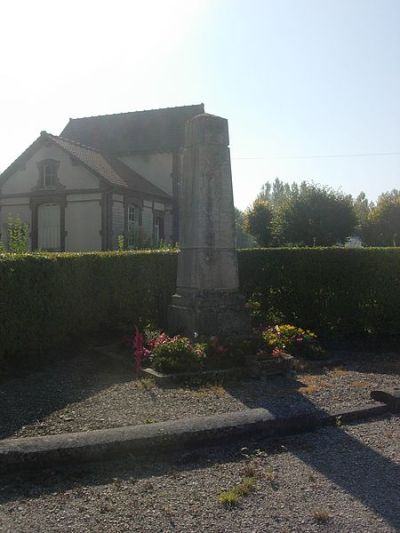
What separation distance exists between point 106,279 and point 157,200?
18194 mm

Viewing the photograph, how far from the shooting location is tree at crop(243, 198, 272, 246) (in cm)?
3556

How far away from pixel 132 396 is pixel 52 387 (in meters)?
1.06

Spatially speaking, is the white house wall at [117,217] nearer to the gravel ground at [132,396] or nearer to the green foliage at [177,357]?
the gravel ground at [132,396]

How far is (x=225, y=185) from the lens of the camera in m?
7.54

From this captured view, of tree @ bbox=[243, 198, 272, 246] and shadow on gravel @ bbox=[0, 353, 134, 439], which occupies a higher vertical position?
tree @ bbox=[243, 198, 272, 246]

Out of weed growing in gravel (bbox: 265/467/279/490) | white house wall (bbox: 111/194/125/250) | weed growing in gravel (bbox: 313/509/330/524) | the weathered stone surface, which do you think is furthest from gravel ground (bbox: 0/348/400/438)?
white house wall (bbox: 111/194/125/250)

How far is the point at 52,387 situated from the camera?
5.96 metres

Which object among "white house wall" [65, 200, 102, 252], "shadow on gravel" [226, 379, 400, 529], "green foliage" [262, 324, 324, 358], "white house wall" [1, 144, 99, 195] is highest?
"white house wall" [1, 144, 99, 195]

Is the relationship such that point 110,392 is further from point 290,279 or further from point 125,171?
point 125,171

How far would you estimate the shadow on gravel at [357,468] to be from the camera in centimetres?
331

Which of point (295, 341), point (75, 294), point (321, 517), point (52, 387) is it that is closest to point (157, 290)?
point (75, 294)

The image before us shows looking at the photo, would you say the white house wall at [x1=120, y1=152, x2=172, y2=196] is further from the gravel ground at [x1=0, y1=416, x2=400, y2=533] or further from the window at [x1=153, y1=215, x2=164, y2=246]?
the gravel ground at [x1=0, y1=416, x2=400, y2=533]

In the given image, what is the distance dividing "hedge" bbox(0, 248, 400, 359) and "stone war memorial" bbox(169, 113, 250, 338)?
144 centimetres

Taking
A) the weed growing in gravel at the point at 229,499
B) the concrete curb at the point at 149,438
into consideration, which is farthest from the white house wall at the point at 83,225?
the weed growing in gravel at the point at 229,499
